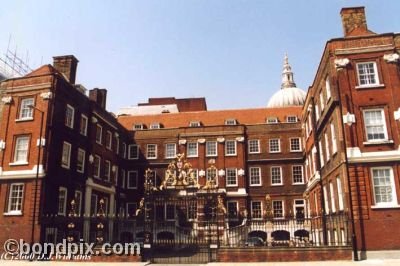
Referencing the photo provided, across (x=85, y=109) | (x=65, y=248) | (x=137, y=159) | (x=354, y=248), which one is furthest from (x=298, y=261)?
(x=137, y=159)

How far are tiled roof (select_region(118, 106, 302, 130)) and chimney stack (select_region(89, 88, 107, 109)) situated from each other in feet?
26.0

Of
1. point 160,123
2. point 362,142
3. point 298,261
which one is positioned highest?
point 160,123

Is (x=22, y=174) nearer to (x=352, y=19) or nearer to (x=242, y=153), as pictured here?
(x=242, y=153)

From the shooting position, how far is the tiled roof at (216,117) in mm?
44688

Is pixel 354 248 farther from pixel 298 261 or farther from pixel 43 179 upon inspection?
pixel 43 179

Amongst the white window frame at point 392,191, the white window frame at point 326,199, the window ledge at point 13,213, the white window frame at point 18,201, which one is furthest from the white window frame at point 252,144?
the window ledge at point 13,213

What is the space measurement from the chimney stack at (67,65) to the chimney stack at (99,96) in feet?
14.7

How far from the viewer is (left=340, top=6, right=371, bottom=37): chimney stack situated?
24641 mm

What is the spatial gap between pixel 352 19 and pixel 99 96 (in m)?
24.4

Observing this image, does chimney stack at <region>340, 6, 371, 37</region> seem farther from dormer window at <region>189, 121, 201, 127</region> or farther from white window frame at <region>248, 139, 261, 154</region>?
dormer window at <region>189, 121, 201, 127</region>

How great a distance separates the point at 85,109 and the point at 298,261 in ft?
70.8

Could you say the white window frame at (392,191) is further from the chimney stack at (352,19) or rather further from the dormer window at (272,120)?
the dormer window at (272,120)

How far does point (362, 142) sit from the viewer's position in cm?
2127

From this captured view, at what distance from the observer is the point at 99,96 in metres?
37.4
